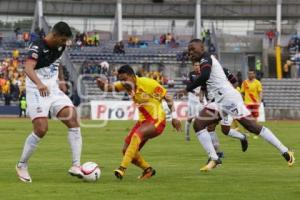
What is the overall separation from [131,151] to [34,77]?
2040 millimetres

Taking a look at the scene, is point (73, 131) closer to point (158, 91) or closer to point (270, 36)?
point (158, 91)

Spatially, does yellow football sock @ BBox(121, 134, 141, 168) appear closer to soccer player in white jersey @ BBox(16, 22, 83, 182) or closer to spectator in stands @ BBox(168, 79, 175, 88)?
soccer player in white jersey @ BBox(16, 22, 83, 182)

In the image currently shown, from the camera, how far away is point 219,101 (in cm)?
1689

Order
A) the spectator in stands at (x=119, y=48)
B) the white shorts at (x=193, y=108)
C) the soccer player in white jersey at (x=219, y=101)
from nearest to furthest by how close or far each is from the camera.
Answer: the soccer player in white jersey at (x=219, y=101) < the white shorts at (x=193, y=108) < the spectator in stands at (x=119, y=48)

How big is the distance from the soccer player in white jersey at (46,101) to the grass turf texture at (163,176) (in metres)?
0.51

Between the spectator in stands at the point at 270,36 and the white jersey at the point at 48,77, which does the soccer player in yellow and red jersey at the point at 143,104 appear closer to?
the white jersey at the point at 48,77

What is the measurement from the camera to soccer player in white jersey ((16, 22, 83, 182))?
46.0 ft

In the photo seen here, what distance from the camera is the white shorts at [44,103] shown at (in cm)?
1409

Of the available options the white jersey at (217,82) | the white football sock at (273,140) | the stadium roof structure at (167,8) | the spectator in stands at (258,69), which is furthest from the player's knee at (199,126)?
the stadium roof structure at (167,8)

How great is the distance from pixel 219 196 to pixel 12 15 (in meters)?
56.9

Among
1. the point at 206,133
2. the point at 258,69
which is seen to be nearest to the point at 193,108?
the point at 206,133

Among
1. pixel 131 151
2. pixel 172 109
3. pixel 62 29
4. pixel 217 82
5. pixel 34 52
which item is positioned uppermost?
pixel 62 29

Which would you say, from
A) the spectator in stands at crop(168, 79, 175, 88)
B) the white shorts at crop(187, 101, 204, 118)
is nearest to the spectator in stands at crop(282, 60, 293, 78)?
the spectator in stands at crop(168, 79, 175, 88)

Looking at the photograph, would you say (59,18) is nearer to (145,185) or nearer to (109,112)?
(109,112)
